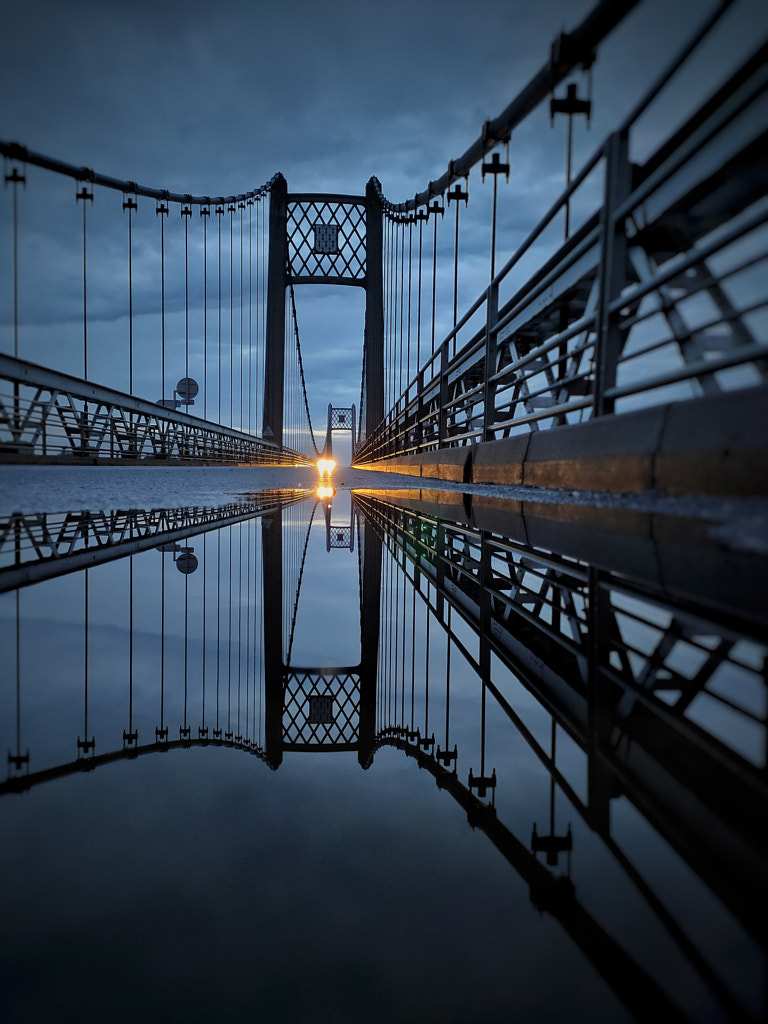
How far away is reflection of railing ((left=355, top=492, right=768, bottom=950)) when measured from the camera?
47 cm

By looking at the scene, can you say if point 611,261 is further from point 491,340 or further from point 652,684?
point 491,340

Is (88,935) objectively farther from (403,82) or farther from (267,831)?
(403,82)

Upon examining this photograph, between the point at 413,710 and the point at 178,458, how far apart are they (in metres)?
14.3

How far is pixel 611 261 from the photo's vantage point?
229 cm

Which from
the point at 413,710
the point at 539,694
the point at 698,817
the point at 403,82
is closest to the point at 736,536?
the point at 539,694

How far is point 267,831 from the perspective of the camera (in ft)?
1.66

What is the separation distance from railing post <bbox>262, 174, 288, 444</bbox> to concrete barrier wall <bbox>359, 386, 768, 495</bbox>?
1864 centimetres

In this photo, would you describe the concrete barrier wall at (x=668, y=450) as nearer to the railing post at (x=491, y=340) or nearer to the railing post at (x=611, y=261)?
the railing post at (x=611, y=261)

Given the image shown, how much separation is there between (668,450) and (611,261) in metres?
0.75

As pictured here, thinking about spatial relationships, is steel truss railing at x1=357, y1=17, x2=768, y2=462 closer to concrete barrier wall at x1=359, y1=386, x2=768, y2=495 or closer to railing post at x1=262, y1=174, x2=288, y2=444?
concrete barrier wall at x1=359, y1=386, x2=768, y2=495

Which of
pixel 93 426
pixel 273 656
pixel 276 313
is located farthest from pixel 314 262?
pixel 273 656

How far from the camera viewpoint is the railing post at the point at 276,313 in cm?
2133

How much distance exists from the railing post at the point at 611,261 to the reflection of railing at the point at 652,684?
89 cm

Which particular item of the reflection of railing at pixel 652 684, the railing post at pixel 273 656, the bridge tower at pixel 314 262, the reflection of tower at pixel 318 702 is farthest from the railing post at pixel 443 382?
the bridge tower at pixel 314 262
